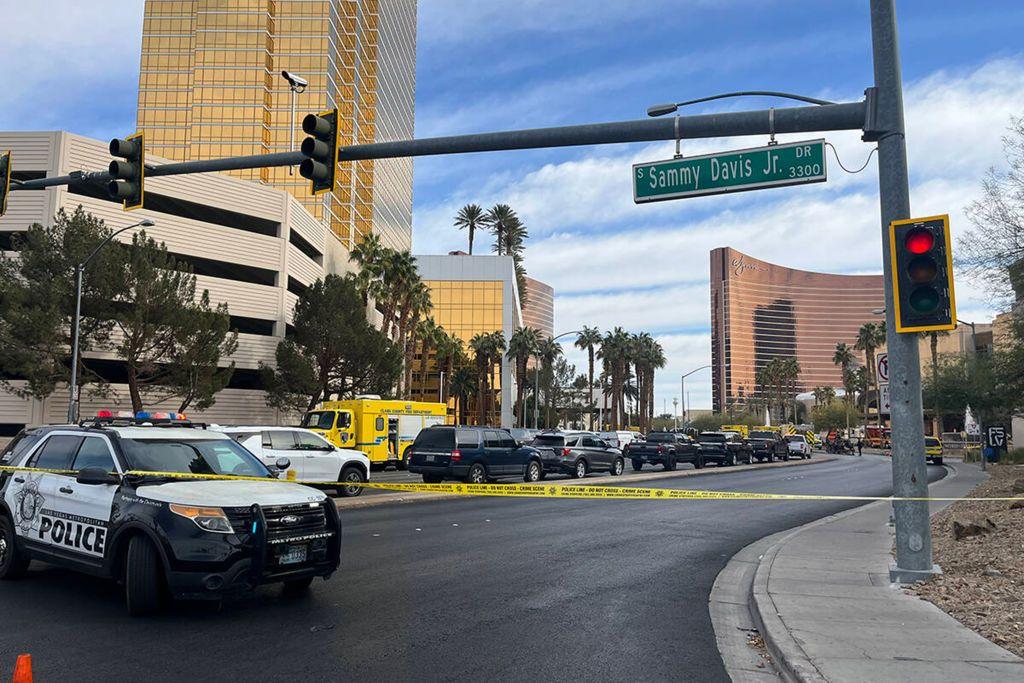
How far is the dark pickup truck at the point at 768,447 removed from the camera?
159 ft

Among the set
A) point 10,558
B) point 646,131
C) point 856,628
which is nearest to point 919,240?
point 646,131

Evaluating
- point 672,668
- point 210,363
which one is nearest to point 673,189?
point 672,668

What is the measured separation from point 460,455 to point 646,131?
14.8 meters

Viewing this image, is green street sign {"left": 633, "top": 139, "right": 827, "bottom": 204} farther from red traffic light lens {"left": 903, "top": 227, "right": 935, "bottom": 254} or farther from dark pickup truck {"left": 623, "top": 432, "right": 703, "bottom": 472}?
→ dark pickup truck {"left": 623, "top": 432, "right": 703, "bottom": 472}

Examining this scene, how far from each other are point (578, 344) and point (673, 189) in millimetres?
86393

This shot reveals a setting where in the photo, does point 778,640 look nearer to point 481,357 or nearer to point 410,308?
point 410,308

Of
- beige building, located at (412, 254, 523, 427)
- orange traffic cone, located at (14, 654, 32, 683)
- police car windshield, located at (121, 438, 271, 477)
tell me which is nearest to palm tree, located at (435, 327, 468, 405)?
beige building, located at (412, 254, 523, 427)

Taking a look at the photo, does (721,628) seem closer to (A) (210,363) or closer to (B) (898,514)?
(B) (898,514)

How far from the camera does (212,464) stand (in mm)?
8461

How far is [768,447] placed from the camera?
4872 centimetres

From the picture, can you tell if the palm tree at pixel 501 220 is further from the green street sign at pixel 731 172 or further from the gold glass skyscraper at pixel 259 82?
the green street sign at pixel 731 172

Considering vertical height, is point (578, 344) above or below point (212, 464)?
above

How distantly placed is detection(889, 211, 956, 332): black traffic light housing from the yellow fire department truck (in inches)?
821

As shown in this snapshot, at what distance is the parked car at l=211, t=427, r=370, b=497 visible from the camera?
17.6m
